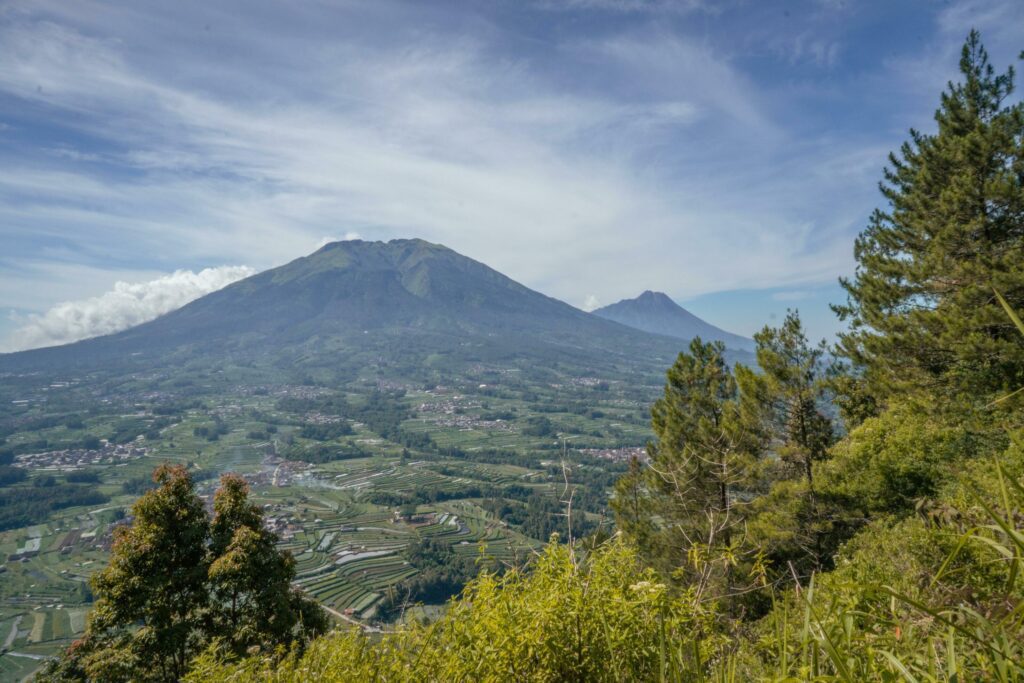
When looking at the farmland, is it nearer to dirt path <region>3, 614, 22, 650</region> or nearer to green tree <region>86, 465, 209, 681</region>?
dirt path <region>3, 614, 22, 650</region>

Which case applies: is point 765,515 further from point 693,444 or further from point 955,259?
point 955,259

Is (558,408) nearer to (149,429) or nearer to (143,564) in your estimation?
(149,429)

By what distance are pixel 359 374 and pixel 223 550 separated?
153706 millimetres

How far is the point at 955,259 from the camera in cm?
966

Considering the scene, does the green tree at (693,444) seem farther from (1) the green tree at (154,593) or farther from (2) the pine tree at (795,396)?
(1) the green tree at (154,593)

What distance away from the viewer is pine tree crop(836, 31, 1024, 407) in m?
8.74

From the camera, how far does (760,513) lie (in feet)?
37.2

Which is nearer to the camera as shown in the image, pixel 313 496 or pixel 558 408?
pixel 313 496

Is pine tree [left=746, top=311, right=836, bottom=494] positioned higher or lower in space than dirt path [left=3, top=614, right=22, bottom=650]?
higher

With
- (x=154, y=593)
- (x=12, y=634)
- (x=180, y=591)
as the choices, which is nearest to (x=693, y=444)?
(x=180, y=591)

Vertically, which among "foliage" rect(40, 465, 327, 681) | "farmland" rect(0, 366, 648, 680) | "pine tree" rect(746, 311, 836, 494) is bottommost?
"farmland" rect(0, 366, 648, 680)

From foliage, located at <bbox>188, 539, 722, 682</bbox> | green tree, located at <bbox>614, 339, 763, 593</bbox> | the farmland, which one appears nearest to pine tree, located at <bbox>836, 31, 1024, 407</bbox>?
green tree, located at <bbox>614, 339, 763, 593</bbox>

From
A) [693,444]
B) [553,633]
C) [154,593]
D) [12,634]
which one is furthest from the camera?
[12,634]

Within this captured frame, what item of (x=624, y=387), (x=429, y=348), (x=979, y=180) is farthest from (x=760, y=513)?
(x=429, y=348)
